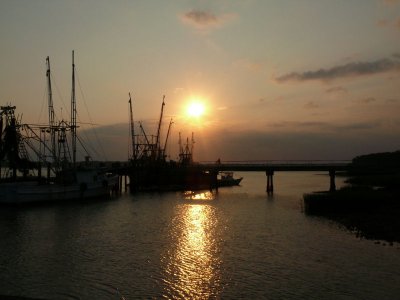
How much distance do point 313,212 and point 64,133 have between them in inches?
2381

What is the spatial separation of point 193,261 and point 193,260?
313 millimetres

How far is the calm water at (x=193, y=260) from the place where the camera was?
85.5 ft

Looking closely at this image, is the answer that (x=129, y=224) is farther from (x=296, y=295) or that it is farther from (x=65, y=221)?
(x=296, y=295)

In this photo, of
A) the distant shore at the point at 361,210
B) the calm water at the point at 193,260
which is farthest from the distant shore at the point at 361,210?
the calm water at the point at 193,260

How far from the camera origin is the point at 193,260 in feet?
112

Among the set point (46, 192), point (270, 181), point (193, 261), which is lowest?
point (193, 261)

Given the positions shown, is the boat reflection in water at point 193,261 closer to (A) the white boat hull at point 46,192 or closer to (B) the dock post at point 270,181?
(A) the white boat hull at point 46,192

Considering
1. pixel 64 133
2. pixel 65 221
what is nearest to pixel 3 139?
pixel 64 133

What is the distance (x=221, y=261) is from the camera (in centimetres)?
3350

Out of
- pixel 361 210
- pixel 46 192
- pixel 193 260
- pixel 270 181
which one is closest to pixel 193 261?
pixel 193 260

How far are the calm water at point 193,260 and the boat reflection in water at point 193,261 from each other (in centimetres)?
7

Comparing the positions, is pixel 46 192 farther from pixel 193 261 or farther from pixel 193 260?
pixel 193 261

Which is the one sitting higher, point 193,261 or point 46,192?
point 46,192

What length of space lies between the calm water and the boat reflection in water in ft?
0.22
